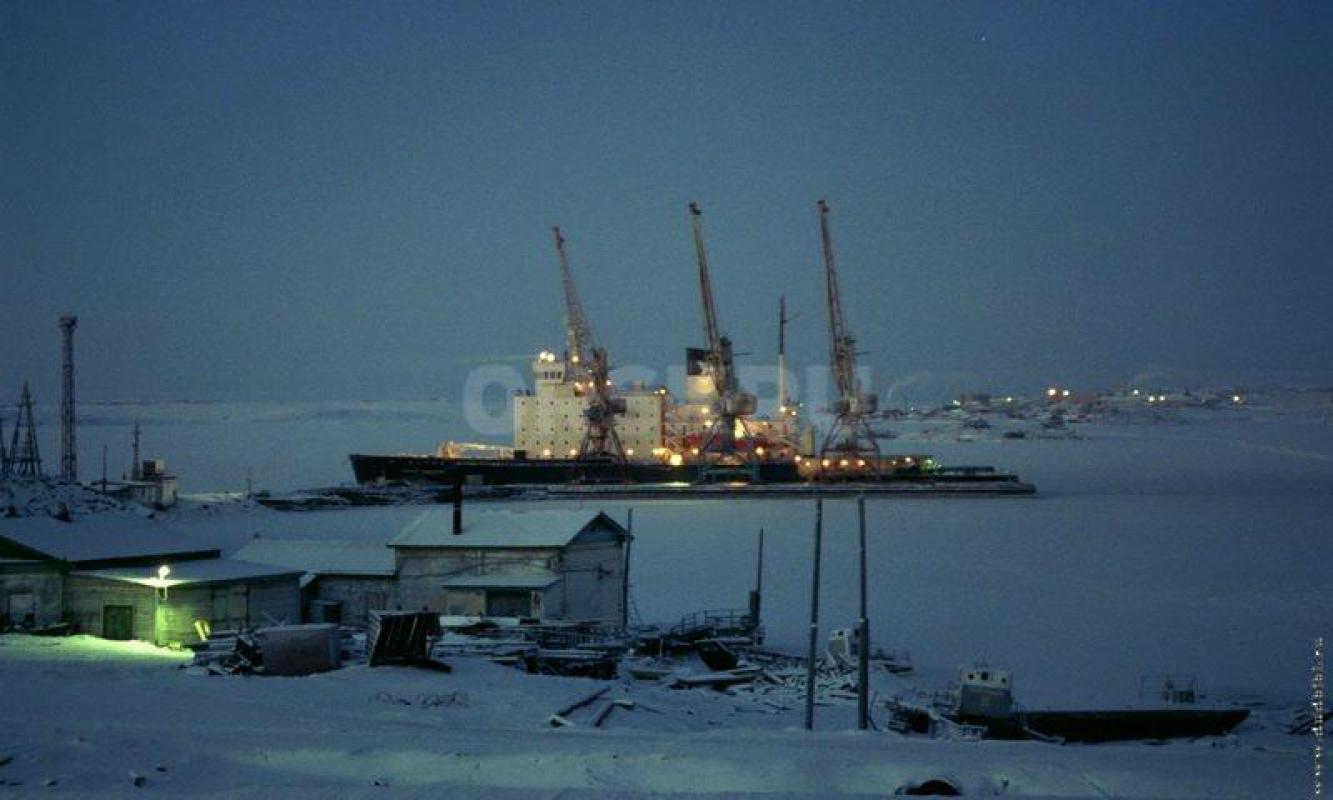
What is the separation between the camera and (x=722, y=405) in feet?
191

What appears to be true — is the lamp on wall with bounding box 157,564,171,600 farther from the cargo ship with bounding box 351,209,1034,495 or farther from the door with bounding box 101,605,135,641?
the cargo ship with bounding box 351,209,1034,495

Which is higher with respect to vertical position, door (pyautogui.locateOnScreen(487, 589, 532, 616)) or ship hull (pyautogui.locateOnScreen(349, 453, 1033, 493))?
ship hull (pyautogui.locateOnScreen(349, 453, 1033, 493))

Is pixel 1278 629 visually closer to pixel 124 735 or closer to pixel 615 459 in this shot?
pixel 124 735

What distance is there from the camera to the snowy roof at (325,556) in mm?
16016

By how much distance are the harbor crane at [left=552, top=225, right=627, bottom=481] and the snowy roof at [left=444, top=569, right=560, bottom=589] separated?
38778 millimetres

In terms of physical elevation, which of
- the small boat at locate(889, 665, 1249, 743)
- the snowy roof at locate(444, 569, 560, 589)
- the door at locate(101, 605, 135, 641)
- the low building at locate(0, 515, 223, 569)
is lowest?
the small boat at locate(889, 665, 1249, 743)

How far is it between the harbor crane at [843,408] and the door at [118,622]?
4631cm

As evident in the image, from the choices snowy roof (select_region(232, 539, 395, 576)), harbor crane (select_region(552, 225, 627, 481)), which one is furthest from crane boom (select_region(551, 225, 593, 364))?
snowy roof (select_region(232, 539, 395, 576))

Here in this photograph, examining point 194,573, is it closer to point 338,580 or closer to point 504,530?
point 338,580

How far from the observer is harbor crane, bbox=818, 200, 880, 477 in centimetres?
5850

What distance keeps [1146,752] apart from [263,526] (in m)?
31.0

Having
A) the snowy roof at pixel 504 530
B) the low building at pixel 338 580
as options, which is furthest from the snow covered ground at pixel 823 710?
the low building at pixel 338 580

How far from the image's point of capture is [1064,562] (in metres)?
24.8

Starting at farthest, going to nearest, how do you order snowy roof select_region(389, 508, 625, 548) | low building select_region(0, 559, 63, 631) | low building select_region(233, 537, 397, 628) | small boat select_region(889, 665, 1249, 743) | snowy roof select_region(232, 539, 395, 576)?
snowy roof select_region(232, 539, 395, 576) → snowy roof select_region(389, 508, 625, 548) → low building select_region(233, 537, 397, 628) → low building select_region(0, 559, 63, 631) → small boat select_region(889, 665, 1249, 743)
